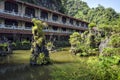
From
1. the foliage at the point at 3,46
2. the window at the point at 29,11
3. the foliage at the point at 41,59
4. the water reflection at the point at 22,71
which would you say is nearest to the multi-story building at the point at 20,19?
the window at the point at 29,11

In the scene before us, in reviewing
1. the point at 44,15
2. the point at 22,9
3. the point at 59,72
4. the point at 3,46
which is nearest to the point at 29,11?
the point at 22,9

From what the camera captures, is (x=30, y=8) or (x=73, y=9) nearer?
(x=30, y=8)

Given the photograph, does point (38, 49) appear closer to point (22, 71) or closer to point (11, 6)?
point (22, 71)

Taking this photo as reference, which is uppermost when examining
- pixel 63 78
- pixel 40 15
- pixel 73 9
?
pixel 73 9

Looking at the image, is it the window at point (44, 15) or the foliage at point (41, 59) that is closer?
the foliage at point (41, 59)

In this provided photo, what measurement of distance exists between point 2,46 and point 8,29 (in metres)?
7.78

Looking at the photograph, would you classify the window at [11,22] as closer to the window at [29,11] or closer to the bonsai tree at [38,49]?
the window at [29,11]

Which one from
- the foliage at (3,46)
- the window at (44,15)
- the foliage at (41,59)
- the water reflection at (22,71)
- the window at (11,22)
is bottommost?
the water reflection at (22,71)

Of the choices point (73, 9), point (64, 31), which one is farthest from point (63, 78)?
point (73, 9)

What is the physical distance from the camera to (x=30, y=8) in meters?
52.5

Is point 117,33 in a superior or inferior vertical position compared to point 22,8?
inferior

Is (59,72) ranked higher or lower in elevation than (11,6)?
lower

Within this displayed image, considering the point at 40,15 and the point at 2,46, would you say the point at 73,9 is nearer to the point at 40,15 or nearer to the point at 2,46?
the point at 40,15

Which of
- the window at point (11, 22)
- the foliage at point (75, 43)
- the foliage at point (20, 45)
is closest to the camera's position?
the foliage at point (20, 45)
